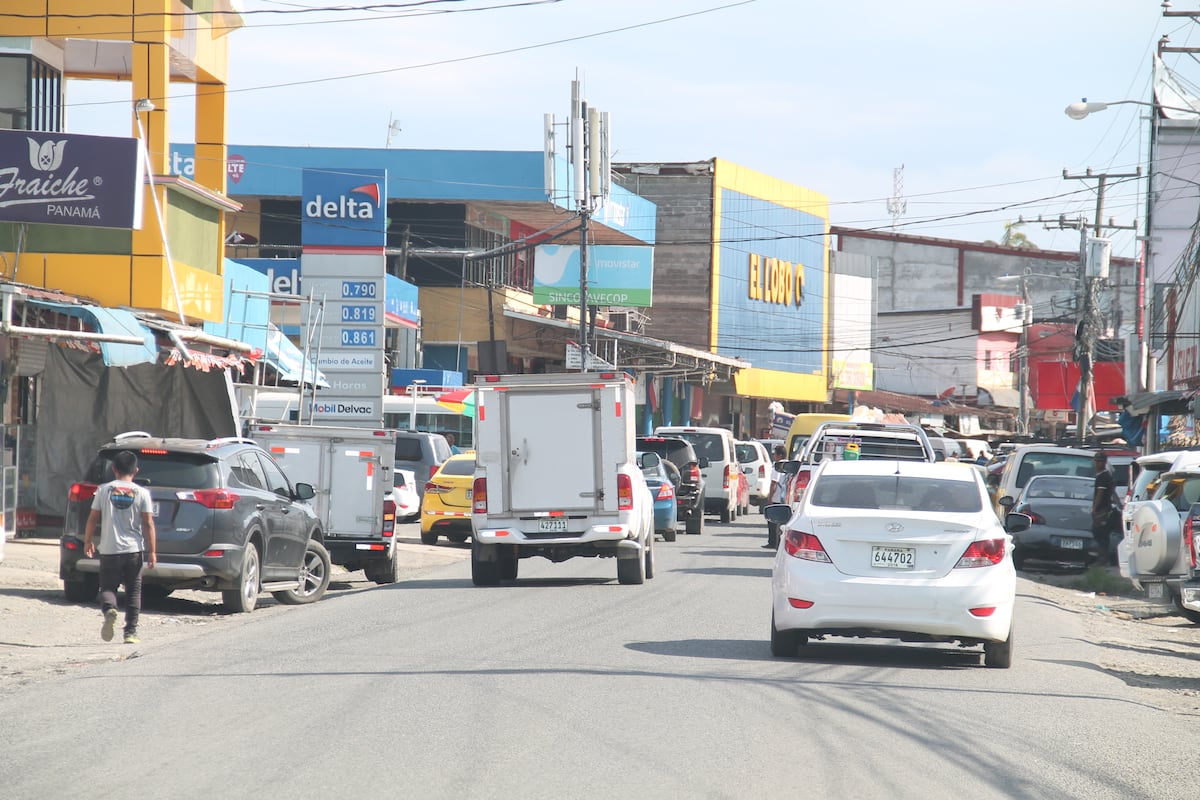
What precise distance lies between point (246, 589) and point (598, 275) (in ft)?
120

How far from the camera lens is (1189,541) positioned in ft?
49.8

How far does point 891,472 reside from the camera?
12.6m

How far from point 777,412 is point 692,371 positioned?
16.9 feet

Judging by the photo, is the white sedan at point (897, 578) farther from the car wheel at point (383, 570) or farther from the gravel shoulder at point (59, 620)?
the car wheel at point (383, 570)

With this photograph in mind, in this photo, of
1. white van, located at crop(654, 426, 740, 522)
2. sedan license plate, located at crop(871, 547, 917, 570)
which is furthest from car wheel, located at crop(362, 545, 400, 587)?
white van, located at crop(654, 426, 740, 522)

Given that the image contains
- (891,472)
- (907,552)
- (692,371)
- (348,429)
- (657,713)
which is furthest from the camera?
(692,371)

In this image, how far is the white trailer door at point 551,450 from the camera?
19000 mm

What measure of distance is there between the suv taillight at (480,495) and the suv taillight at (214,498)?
3908 millimetres

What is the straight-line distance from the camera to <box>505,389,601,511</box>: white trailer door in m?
19.0

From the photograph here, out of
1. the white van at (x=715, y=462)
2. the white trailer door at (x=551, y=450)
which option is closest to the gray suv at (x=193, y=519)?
the white trailer door at (x=551, y=450)

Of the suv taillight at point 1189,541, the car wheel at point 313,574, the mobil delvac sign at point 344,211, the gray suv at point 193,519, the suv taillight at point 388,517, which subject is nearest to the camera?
the suv taillight at point 1189,541

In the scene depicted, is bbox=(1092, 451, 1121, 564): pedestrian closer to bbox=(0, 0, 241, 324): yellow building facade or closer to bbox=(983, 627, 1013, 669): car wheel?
bbox=(983, 627, 1013, 669): car wheel

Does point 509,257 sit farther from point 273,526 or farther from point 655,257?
point 273,526

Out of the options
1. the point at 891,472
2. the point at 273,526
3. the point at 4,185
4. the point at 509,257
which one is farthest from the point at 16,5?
the point at 509,257
